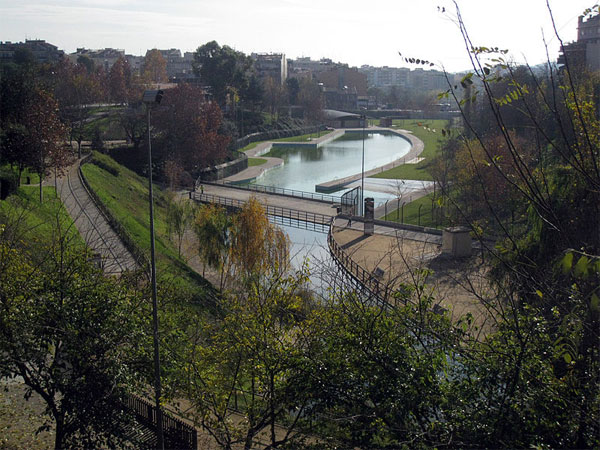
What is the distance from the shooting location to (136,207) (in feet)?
104

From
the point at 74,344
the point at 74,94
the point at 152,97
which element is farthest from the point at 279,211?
the point at 74,94

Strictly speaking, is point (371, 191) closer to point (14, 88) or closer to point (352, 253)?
point (352, 253)

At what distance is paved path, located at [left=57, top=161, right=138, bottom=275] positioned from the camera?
18416 mm

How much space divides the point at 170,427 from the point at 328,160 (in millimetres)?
52002

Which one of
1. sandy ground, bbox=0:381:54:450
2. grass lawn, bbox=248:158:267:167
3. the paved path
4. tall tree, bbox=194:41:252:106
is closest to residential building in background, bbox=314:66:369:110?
tall tree, bbox=194:41:252:106

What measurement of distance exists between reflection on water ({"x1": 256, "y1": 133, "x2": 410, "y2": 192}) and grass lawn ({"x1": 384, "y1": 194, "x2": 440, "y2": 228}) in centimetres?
1103

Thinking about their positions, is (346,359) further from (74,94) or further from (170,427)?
(74,94)

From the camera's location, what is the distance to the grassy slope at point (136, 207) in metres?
21.5

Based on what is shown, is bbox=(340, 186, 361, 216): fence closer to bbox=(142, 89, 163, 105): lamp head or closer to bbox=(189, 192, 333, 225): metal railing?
bbox=(189, 192, 333, 225): metal railing

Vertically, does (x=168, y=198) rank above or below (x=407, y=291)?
below

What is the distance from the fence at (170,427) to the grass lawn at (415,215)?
828 inches

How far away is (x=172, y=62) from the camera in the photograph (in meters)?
143

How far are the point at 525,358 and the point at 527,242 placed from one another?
382 inches

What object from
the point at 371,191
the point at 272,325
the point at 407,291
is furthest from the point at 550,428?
the point at 371,191
